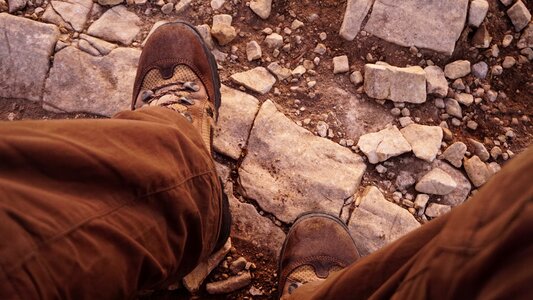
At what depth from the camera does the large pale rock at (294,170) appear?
2.00 metres

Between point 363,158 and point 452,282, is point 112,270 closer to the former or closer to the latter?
point 452,282

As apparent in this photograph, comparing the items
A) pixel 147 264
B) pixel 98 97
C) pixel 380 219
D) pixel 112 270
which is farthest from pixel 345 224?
pixel 98 97

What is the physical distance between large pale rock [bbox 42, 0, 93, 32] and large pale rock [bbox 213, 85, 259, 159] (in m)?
0.84

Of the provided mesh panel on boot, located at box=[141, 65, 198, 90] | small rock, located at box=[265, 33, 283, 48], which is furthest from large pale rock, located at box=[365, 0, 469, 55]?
mesh panel on boot, located at box=[141, 65, 198, 90]

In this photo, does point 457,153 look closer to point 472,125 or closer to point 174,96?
point 472,125

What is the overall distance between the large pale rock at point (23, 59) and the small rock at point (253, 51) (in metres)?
0.98

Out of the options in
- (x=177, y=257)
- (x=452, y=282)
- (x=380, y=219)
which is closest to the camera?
(x=452, y=282)

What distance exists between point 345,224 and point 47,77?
5.27ft

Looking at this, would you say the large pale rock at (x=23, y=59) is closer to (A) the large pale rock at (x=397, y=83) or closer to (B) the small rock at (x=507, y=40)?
(A) the large pale rock at (x=397, y=83)

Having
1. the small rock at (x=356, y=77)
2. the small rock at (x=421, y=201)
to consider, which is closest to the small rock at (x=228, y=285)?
the small rock at (x=421, y=201)

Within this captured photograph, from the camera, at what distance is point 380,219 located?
1.96 metres

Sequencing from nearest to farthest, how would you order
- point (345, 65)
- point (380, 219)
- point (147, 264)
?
point (147, 264) → point (380, 219) → point (345, 65)

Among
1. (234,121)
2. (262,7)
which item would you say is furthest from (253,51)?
(234,121)

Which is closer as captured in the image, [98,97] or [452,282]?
[452,282]
